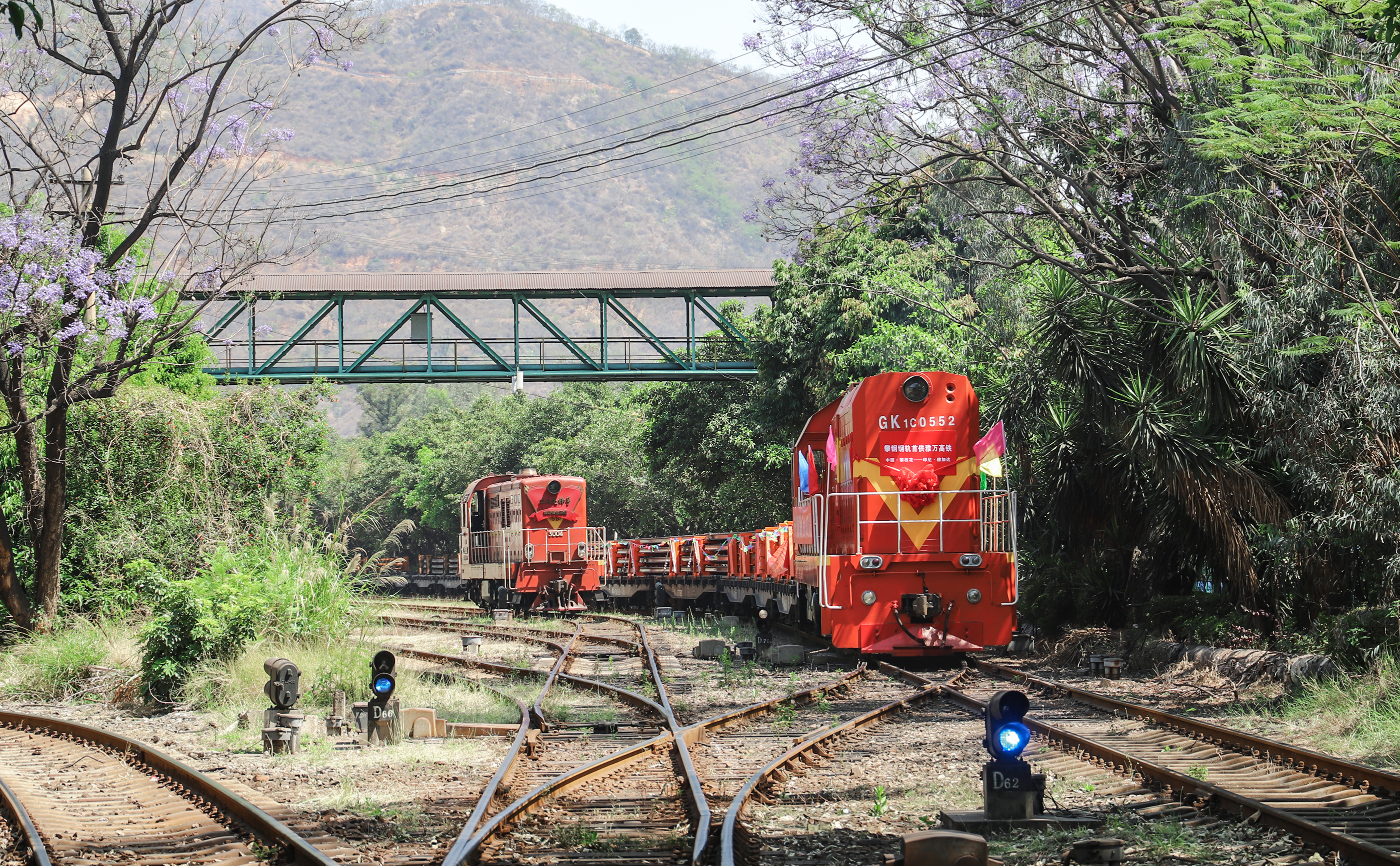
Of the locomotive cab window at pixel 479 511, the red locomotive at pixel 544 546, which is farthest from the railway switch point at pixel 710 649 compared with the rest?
the locomotive cab window at pixel 479 511

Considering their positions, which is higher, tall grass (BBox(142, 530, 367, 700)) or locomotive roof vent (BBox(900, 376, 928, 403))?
locomotive roof vent (BBox(900, 376, 928, 403))

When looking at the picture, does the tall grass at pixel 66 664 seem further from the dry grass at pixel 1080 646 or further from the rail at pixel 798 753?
the dry grass at pixel 1080 646

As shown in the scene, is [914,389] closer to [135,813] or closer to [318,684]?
[318,684]

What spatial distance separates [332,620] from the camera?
46.4 feet

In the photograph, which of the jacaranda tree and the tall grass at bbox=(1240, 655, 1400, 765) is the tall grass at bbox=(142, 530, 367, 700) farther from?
the tall grass at bbox=(1240, 655, 1400, 765)

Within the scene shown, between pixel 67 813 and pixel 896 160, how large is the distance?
1364 centimetres

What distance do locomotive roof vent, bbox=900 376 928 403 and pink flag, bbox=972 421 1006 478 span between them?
2.98 feet

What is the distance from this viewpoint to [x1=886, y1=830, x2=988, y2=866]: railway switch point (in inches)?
214

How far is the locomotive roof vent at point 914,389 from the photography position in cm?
1506

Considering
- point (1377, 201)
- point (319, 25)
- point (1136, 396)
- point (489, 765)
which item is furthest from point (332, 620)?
point (1377, 201)

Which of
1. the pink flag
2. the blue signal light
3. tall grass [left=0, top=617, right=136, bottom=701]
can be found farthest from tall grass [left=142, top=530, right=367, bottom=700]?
the blue signal light

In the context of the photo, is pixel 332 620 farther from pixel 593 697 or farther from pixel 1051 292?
Answer: pixel 1051 292

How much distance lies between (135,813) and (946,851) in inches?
204

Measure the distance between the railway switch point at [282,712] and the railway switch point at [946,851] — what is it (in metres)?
6.21
